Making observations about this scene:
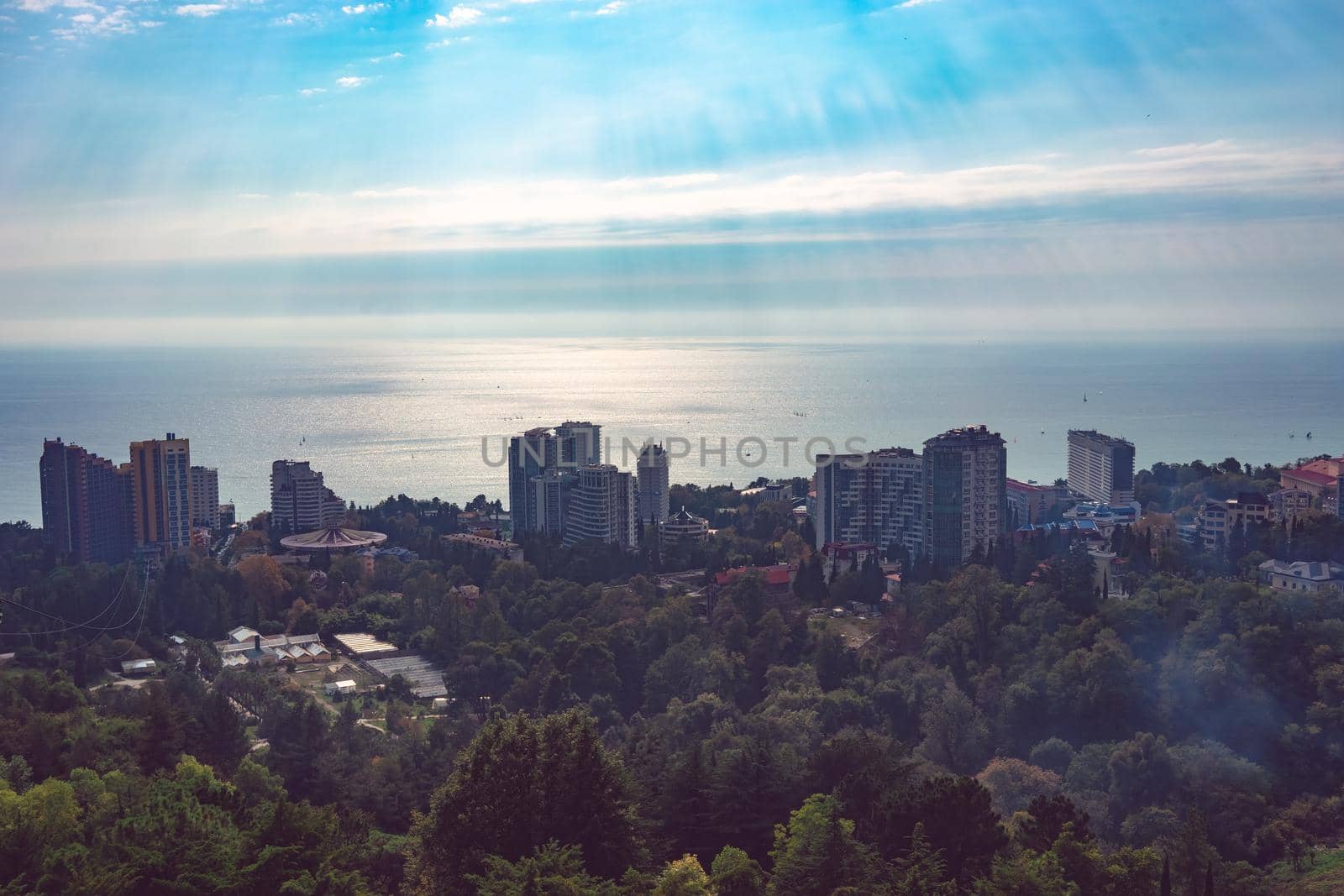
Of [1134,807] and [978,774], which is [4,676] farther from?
[1134,807]

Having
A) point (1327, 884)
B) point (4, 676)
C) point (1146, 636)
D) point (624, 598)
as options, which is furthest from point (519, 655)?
point (1327, 884)

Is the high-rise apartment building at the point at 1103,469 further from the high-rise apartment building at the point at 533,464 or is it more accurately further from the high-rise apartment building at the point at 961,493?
the high-rise apartment building at the point at 533,464

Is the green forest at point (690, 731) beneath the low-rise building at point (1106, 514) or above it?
beneath

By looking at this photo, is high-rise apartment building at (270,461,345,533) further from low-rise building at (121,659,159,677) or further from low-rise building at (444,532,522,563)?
low-rise building at (121,659,159,677)

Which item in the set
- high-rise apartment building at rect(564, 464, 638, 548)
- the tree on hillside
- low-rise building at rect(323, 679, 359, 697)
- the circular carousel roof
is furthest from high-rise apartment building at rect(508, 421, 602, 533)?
the tree on hillside

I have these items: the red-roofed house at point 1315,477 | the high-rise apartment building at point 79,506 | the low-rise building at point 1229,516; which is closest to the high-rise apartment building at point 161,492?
the high-rise apartment building at point 79,506

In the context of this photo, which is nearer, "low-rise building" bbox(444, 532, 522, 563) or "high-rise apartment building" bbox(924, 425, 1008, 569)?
"high-rise apartment building" bbox(924, 425, 1008, 569)
